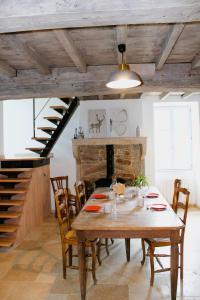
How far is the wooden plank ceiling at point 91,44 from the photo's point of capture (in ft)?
5.53

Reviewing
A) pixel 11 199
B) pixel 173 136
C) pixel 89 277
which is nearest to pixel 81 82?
pixel 11 199

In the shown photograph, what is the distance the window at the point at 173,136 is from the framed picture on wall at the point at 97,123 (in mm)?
1368

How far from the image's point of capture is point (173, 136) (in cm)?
692

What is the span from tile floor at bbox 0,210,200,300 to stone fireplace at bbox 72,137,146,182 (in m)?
2.35

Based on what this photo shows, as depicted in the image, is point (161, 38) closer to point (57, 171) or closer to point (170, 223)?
point (170, 223)

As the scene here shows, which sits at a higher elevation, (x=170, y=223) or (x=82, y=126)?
(x=82, y=126)

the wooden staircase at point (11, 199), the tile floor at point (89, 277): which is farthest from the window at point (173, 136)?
the wooden staircase at point (11, 199)

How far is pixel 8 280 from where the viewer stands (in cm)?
318

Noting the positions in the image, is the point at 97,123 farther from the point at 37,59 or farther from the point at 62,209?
the point at 62,209

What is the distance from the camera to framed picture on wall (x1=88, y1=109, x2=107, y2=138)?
6.64 m

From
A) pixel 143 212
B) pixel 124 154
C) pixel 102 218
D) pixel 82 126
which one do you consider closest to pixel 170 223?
pixel 143 212

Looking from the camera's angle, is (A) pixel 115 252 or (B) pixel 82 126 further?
(B) pixel 82 126

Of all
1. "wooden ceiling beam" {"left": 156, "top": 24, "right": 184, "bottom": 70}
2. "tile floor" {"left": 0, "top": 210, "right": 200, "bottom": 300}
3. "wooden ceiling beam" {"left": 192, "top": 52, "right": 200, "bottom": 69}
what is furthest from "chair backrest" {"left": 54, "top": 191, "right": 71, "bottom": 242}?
"wooden ceiling beam" {"left": 192, "top": 52, "right": 200, "bottom": 69}

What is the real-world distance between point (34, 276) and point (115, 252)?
47.0 inches
